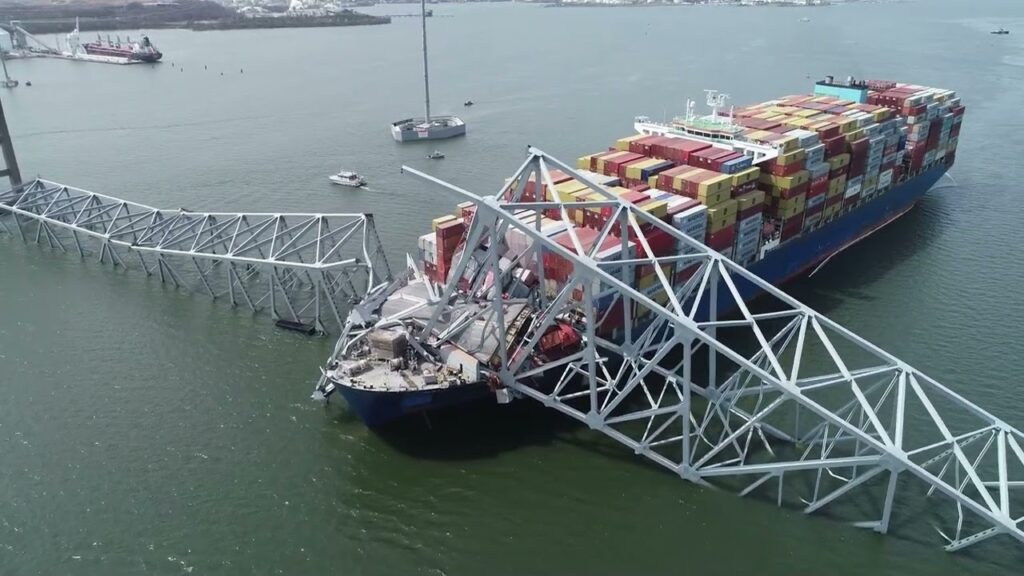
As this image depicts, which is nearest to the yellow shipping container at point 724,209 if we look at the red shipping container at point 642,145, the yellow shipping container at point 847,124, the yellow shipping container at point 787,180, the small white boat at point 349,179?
the yellow shipping container at point 787,180

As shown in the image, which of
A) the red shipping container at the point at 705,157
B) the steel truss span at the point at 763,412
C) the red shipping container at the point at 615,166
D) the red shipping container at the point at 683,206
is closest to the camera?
the steel truss span at the point at 763,412

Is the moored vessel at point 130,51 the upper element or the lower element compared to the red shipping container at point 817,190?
upper

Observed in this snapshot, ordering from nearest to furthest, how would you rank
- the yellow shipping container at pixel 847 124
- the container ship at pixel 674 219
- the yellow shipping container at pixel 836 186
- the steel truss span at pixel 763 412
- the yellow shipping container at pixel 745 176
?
1. the steel truss span at pixel 763 412
2. the container ship at pixel 674 219
3. the yellow shipping container at pixel 745 176
4. the yellow shipping container at pixel 836 186
5. the yellow shipping container at pixel 847 124

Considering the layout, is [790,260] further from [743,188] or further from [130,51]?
[130,51]

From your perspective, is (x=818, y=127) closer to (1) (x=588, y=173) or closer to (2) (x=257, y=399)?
(1) (x=588, y=173)

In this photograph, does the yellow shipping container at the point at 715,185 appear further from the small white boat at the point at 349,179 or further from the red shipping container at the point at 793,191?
the small white boat at the point at 349,179

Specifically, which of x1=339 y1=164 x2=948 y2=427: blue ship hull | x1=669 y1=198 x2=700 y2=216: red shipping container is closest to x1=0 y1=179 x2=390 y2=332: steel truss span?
x1=339 y1=164 x2=948 y2=427: blue ship hull
